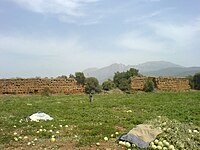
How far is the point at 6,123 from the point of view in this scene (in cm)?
1549

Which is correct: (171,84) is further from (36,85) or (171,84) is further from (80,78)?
(36,85)

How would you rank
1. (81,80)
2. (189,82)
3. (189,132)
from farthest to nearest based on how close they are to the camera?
(189,82) → (81,80) → (189,132)

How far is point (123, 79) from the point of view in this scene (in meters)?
40.4

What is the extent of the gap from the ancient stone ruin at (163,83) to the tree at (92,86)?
374cm

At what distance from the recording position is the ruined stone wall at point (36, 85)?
118 ft

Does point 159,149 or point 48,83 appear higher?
point 48,83

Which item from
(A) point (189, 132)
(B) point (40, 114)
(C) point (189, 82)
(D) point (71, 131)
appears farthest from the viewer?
(C) point (189, 82)

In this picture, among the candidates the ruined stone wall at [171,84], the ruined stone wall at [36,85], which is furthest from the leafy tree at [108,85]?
the ruined stone wall at [171,84]

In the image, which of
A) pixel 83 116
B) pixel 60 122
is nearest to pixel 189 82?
pixel 83 116

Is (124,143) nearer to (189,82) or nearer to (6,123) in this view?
(6,123)

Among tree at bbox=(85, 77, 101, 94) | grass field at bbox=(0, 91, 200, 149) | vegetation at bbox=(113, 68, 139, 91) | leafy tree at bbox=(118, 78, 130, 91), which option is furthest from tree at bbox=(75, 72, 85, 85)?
grass field at bbox=(0, 91, 200, 149)

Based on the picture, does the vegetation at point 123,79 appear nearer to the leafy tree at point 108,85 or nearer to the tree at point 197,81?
the leafy tree at point 108,85

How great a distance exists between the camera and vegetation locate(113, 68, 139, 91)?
39.5 m

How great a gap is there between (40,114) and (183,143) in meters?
7.80
